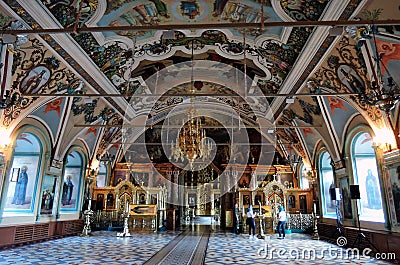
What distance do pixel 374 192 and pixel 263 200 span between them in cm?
659

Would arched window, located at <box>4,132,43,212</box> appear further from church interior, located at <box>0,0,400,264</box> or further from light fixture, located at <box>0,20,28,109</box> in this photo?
light fixture, located at <box>0,20,28,109</box>

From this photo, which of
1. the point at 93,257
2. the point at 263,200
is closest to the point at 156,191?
the point at 263,200

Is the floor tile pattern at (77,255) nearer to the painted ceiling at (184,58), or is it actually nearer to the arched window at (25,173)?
the arched window at (25,173)

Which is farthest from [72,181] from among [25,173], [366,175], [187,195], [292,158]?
[366,175]

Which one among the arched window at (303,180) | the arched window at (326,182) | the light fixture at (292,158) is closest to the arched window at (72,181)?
the light fixture at (292,158)

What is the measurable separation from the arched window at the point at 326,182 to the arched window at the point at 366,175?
2.82 meters

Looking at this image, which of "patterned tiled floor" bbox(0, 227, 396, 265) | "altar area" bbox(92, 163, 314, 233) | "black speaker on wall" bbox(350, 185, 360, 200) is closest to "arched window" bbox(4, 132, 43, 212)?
"patterned tiled floor" bbox(0, 227, 396, 265)

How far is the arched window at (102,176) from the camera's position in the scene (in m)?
18.2

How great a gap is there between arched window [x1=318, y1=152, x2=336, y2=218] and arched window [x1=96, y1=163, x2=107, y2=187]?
1263cm

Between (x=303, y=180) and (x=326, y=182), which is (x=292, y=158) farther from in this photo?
(x=326, y=182)

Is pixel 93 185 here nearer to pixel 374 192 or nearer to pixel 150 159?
pixel 150 159

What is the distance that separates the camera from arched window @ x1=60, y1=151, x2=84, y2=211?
45.9 ft

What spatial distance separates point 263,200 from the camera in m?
16.0

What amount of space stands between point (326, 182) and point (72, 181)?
12666 mm
